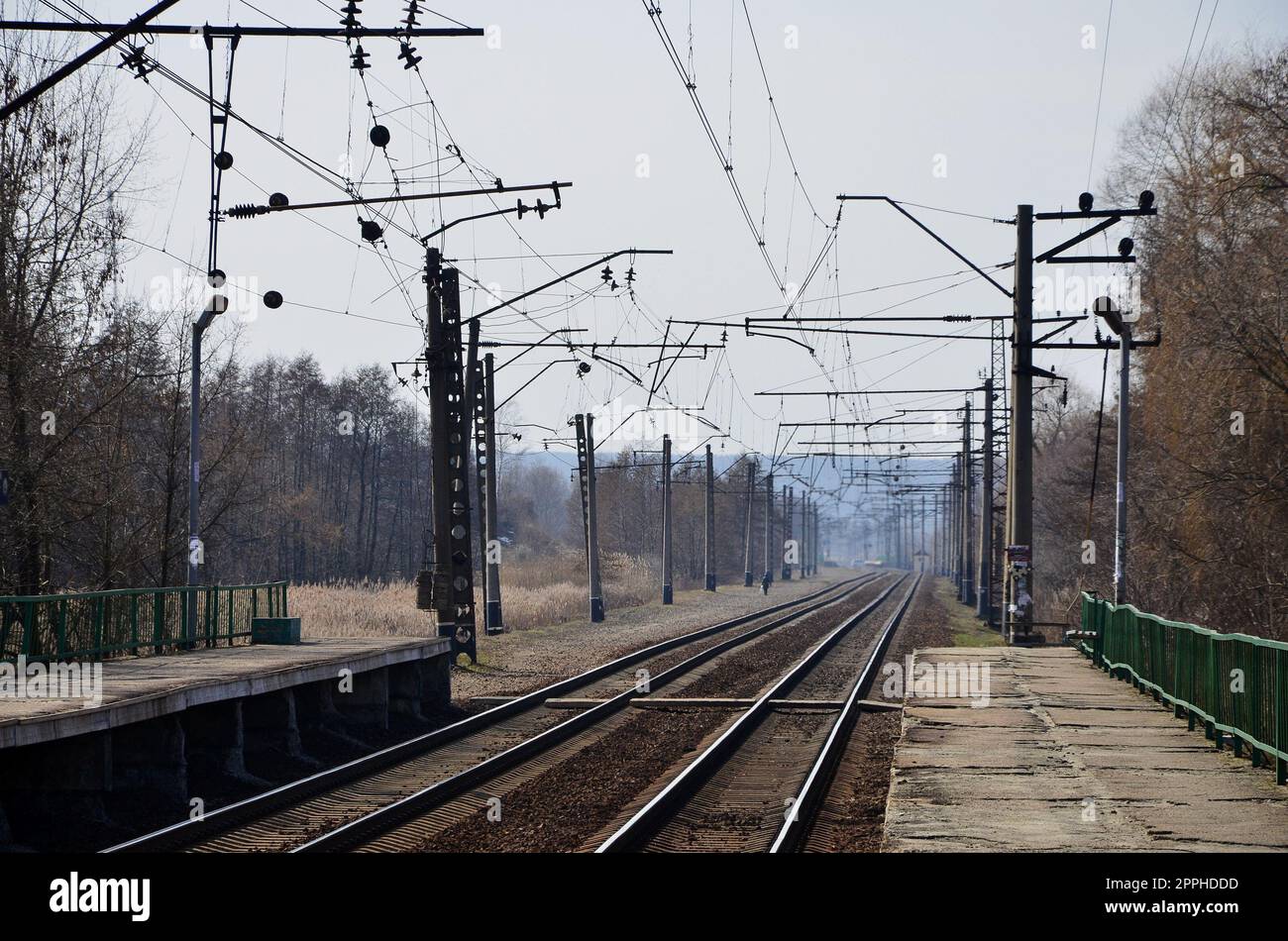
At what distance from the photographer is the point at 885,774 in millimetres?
16750

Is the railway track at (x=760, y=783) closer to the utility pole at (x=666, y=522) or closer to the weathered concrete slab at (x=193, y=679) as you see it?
the weathered concrete slab at (x=193, y=679)

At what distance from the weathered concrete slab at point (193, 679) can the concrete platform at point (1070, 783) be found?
6.99 meters

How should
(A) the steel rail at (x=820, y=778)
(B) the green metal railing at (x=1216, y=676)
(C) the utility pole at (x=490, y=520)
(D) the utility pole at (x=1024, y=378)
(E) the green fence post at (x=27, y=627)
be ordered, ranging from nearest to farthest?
1. (A) the steel rail at (x=820, y=778)
2. (B) the green metal railing at (x=1216, y=676)
3. (E) the green fence post at (x=27, y=627)
4. (D) the utility pole at (x=1024, y=378)
5. (C) the utility pole at (x=490, y=520)

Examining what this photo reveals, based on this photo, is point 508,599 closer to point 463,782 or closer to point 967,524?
point 967,524

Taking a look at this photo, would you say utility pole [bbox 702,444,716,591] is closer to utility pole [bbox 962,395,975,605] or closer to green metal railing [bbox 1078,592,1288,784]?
utility pole [bbox 962,395,975,605]

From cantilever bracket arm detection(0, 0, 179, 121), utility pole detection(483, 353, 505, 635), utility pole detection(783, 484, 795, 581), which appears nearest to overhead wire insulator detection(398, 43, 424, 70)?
cantilever bracket arm detection(0, 0, 179, 121)

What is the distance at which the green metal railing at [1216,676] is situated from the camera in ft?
43.7

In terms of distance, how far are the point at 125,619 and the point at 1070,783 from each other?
486 inches

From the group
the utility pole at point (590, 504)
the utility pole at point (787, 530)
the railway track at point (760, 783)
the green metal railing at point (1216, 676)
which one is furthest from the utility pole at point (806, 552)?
the green metal railing at point (1216, 676)

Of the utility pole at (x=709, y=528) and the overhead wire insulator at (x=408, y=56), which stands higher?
the overhead wire insulator at (x=408, y=56)

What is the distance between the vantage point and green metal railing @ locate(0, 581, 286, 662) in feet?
52.5

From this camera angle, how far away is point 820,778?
53.0 ft
